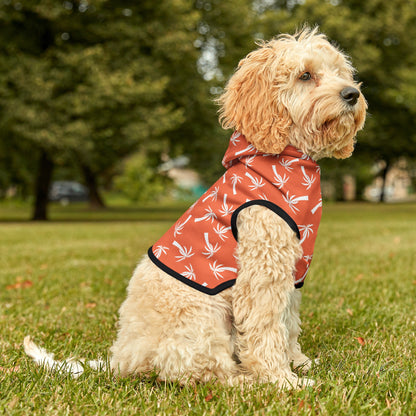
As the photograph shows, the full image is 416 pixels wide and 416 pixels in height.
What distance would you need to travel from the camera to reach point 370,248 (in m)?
9.80

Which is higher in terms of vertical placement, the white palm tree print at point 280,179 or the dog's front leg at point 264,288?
the white palm tree print at point 280,179

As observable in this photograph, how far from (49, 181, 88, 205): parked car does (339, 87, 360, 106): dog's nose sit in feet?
149

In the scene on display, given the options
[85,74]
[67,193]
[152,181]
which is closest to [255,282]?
[85,74]

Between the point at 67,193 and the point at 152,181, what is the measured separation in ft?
37.9

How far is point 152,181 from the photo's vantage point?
131ft

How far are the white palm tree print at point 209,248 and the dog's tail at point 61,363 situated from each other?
1.07 meters

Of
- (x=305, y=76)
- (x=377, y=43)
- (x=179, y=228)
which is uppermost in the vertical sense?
(x=377, y=43)

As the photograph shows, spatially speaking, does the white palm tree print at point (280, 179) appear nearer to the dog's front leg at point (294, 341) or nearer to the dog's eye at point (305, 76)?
the dog's eye at point (305, 76)

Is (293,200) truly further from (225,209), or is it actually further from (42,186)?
(42,186)

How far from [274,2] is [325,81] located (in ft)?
89.2

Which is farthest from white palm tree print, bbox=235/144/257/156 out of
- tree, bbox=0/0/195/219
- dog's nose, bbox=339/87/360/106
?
tree, bbox=0/0/195/219

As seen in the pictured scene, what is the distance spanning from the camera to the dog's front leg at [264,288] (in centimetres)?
291

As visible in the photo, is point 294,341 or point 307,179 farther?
point 294,341

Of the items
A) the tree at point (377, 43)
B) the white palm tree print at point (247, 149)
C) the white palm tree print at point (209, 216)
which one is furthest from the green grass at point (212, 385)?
the tree at point (377, 43)
